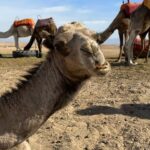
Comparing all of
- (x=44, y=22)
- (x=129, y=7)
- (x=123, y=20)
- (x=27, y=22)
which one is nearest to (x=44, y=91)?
(x=129, y=7)

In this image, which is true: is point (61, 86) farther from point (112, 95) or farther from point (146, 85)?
point (146, 85)

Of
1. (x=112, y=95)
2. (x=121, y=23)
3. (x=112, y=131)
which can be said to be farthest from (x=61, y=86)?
(x=121, y=23)

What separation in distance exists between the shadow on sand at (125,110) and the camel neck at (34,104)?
3.99m

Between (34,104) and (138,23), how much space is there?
35.9 feet

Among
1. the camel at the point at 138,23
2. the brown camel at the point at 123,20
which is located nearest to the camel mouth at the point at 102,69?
the camel at the point at 138,23

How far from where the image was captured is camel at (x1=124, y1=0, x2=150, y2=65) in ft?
49.3

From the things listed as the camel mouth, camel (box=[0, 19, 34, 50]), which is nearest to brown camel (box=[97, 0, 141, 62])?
camel (box=[0, 19, 34, 50])

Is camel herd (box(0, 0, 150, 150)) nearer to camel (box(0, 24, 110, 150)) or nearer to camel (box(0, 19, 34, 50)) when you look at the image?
camel (box(0, 24, 110, 150))

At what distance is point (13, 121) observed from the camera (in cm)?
461

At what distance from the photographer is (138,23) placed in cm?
1527

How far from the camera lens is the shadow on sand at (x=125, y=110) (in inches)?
339

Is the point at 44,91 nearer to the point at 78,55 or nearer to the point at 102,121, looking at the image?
the point at 78,55

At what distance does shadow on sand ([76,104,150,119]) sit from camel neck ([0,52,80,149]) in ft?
13.1

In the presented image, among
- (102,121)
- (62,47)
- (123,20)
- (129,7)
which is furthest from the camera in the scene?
(123,20)
